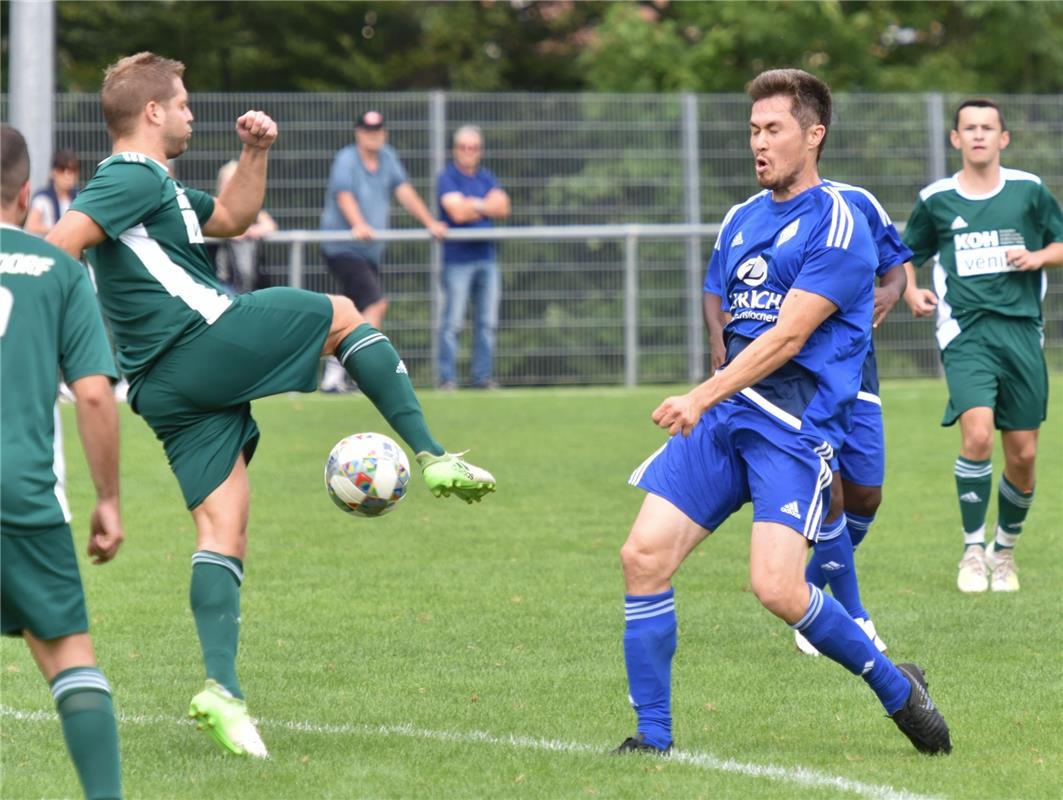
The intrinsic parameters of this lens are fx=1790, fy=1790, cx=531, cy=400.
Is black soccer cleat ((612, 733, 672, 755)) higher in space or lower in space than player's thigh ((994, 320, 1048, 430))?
lower

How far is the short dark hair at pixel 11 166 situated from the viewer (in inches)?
177

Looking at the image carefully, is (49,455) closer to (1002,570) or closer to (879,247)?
(879,247)

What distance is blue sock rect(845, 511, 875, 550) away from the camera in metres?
7.48

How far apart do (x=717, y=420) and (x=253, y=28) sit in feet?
67.2

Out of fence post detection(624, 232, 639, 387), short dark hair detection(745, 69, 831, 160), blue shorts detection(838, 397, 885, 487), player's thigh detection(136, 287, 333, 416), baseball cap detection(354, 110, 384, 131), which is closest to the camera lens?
short dark hair detection(745, 69, 831, 160)

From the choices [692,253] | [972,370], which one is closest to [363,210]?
[692,253]

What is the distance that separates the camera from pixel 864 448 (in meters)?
7.23

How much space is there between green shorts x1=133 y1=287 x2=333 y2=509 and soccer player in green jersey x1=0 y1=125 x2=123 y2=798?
4.02 ft

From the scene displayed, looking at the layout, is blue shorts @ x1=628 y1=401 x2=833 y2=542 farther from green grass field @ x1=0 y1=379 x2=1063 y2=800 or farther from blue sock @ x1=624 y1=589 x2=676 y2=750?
green grass field @ x1=0 y1=379 x2=1063 y2=800

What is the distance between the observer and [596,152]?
18.8 metres

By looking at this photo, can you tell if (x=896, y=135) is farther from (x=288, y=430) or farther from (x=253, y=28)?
(x=253, y=28)

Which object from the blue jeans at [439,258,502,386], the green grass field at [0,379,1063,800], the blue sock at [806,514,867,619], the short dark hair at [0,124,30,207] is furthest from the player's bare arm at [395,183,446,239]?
the short dark hair at [0,124,30,207]

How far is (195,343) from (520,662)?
2.06 meters

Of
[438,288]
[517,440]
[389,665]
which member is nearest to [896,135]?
[438,288]
